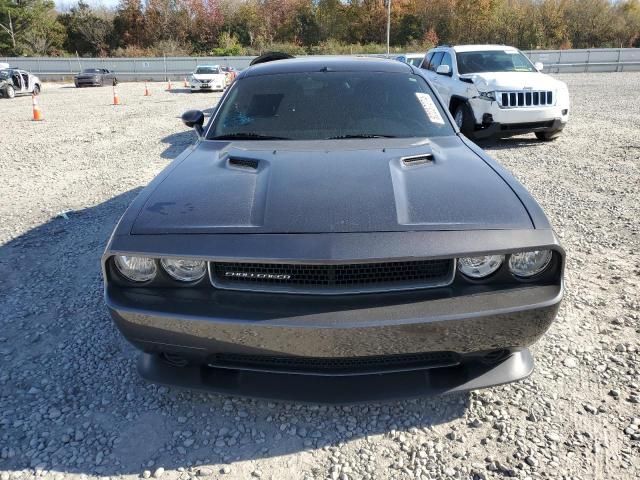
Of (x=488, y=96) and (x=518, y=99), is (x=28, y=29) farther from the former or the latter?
(x=518, y=99)

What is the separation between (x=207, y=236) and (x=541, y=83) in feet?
26.2

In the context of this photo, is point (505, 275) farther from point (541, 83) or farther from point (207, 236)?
point (541, 83)

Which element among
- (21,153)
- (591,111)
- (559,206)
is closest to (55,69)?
(21,153)

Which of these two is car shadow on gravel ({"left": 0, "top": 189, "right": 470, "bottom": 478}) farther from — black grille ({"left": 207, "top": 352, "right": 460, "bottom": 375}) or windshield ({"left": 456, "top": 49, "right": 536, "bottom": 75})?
windshield ({"left": 456, "top": 49, "right": 536, "bottom": 75})

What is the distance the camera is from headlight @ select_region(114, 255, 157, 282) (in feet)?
6.53

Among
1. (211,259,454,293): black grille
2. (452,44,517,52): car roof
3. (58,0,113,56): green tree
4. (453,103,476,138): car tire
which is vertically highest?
(58,0,113,56): green tree

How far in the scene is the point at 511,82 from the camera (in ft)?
26.9

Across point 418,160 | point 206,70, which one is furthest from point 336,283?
point 206,70

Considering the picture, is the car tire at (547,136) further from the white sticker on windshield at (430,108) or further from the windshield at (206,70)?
the windshield at (206,70)

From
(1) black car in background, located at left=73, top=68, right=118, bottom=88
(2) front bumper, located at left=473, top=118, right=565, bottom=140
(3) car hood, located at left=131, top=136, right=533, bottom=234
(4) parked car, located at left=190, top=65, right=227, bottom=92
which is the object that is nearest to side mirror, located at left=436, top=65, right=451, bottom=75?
(2) front bumper, located at left=473, top=118, right=565, bottom=140

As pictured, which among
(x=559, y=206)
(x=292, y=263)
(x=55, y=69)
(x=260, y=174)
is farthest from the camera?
(x=55, y=69)

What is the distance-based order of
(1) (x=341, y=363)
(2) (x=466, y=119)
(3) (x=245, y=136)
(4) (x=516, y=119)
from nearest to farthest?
(1) (x=341, y=363) < (3) (x=245, y=136) < (4) (x=516, y=119) < (2) (x=466, y=119)

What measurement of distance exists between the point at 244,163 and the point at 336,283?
0.99m

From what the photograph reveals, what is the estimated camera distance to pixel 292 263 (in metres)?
1.80
